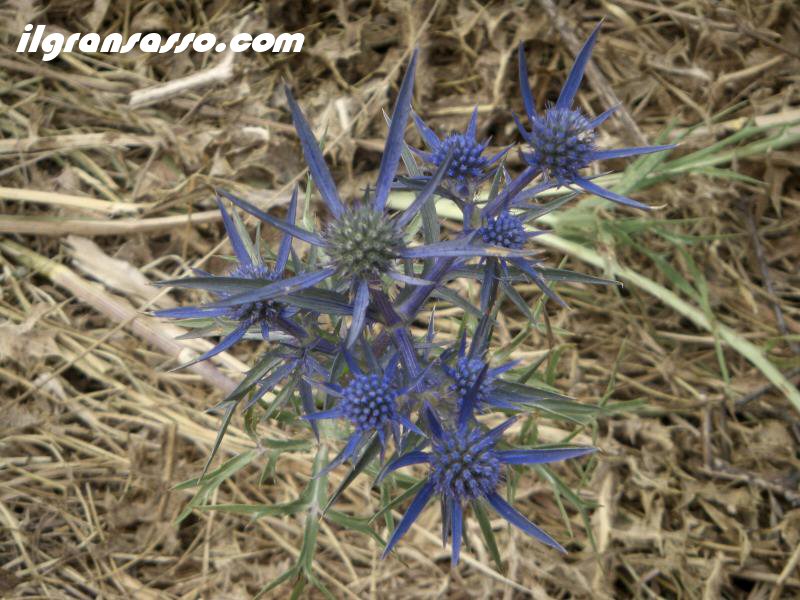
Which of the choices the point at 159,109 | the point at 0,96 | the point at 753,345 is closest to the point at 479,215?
the point at 753,345

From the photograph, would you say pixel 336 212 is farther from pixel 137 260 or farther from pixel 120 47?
pixel 120 47

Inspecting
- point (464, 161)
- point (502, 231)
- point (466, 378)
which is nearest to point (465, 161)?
point (464, 161)

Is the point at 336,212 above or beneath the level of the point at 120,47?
beneath

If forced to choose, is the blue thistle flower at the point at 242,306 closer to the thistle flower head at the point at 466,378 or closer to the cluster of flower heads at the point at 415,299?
the cluster of flower heads at the point at 415,299

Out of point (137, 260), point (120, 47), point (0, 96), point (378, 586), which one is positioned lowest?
point (378, 586)

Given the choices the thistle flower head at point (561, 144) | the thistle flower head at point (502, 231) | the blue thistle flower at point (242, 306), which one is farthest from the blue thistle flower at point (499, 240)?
the blue thistle flower at point (242, 306)

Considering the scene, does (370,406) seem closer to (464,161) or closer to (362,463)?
(362,463)
